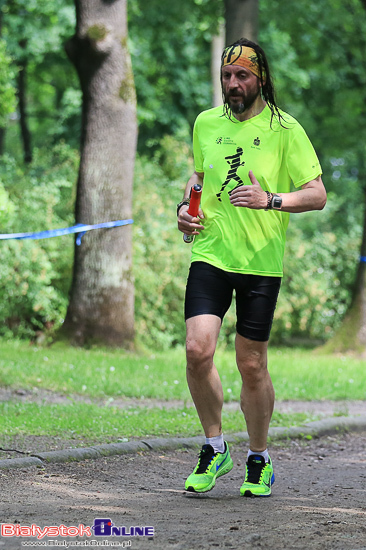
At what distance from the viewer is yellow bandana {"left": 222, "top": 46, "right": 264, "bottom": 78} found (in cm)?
463

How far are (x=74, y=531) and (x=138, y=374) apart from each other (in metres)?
5.93

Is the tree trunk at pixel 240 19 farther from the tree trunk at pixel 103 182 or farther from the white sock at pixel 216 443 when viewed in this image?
the white sock at pixel 216 443

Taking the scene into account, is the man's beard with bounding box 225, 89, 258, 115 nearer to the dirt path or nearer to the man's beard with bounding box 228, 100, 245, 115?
the man's beard with bounding box 228, 100, 245, 115

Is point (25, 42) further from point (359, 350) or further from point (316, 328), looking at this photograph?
point (359, 350)

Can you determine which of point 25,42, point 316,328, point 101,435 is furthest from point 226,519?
point 25,42

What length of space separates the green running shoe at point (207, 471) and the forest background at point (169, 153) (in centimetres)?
423

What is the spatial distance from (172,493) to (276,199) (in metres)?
1.75

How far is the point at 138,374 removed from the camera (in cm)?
954

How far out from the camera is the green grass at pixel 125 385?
6645 mm

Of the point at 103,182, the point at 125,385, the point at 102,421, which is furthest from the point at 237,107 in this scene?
the point at 103,182

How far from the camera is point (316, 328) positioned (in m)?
16.4

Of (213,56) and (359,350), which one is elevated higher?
(213,56)

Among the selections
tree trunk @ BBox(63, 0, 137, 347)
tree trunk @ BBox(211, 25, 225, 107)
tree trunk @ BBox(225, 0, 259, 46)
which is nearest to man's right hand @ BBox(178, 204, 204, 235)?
tree trunk @ BBox(63, 0, 137, 347)

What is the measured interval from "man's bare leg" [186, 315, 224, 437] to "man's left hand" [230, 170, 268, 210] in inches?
25.9
